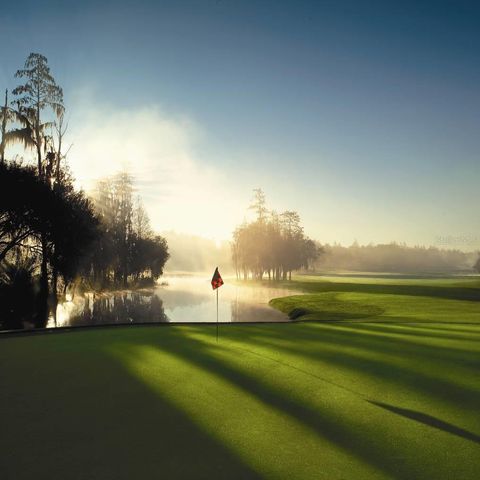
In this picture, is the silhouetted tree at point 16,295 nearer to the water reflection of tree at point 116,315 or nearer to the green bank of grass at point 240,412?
the water reflection of tree at point 116,315

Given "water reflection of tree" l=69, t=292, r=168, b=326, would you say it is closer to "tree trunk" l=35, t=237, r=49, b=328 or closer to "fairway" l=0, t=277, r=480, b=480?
"tree trunk" l=35, t=237, r=49, b=328

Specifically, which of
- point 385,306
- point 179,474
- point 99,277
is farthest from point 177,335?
point 99,277

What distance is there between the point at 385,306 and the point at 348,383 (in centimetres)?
2885

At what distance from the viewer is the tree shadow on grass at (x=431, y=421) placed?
562cm

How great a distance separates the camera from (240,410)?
21.3 feet

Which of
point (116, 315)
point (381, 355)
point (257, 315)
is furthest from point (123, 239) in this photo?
point (381, 355)

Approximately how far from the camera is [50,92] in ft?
113

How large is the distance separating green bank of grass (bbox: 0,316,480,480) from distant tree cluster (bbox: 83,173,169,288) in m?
47.2

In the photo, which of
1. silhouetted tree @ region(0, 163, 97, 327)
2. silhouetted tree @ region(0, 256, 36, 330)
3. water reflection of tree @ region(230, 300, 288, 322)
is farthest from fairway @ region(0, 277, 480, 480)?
water reflection of tree @ region(230, 300, 288, 322)

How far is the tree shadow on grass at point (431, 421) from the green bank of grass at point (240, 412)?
3cm

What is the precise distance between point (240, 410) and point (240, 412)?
0.30 ft

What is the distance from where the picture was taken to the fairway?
4.75m

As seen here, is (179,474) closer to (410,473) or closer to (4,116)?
(410,473)

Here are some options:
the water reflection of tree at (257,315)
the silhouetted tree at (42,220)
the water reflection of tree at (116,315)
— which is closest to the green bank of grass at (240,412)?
the silhouetted tree at (42,220)
